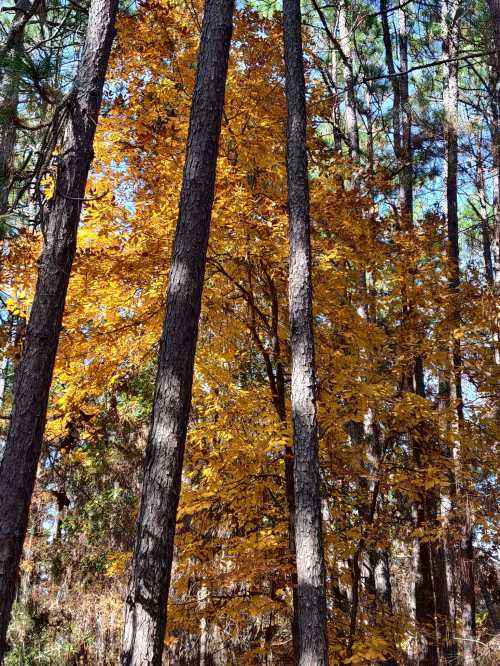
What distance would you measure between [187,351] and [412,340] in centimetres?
307

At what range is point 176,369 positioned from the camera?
12.9ft

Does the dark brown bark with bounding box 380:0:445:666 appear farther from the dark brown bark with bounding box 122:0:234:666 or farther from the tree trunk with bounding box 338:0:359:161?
the dark brown bark with bounding box 122:0:234:666

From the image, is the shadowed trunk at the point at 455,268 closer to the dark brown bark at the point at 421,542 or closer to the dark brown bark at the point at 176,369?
the dark brown bark at the point at 421,542

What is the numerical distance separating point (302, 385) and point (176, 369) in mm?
1361

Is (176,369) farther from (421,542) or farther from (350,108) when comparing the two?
(350,108)

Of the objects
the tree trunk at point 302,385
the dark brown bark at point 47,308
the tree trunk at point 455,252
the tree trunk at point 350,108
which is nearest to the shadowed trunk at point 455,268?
the tree trunk at point 455,252

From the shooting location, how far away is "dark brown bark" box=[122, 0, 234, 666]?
3363mm

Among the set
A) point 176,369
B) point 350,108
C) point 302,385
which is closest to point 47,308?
point 176,369

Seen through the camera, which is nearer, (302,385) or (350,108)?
(302,385)

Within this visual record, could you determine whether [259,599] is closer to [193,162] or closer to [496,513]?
[496,513]

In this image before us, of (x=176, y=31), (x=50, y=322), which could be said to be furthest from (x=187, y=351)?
(x=176, y=31)

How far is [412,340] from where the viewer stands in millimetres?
6184

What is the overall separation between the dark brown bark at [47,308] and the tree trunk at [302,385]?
1.88 m

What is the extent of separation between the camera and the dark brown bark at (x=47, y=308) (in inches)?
147
